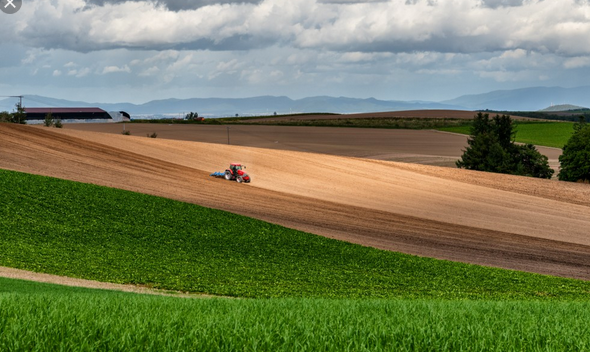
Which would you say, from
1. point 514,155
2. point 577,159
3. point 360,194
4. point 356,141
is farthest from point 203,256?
point 356,141

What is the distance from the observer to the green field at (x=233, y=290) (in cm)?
767

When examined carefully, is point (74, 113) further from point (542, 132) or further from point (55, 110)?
point (542, 132)

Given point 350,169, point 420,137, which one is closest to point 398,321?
point 350,169

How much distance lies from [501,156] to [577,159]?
806 cm

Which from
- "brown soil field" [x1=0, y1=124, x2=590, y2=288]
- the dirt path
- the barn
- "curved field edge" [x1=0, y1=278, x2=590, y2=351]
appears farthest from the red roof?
"curved field edge" [x1=0, y1=278, x2=590, y2=351]

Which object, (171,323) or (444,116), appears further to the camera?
(444,116)

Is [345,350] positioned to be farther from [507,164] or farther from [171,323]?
[507,164]

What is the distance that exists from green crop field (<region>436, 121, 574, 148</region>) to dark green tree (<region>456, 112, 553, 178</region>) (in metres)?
33.5

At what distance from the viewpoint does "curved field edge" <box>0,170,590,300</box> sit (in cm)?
2144

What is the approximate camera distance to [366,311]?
34.0 ft

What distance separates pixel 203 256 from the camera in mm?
25656

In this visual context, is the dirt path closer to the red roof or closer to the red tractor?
the red tractor

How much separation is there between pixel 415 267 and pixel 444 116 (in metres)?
147

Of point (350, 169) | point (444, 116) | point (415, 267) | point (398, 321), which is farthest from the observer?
point (444, 116)
